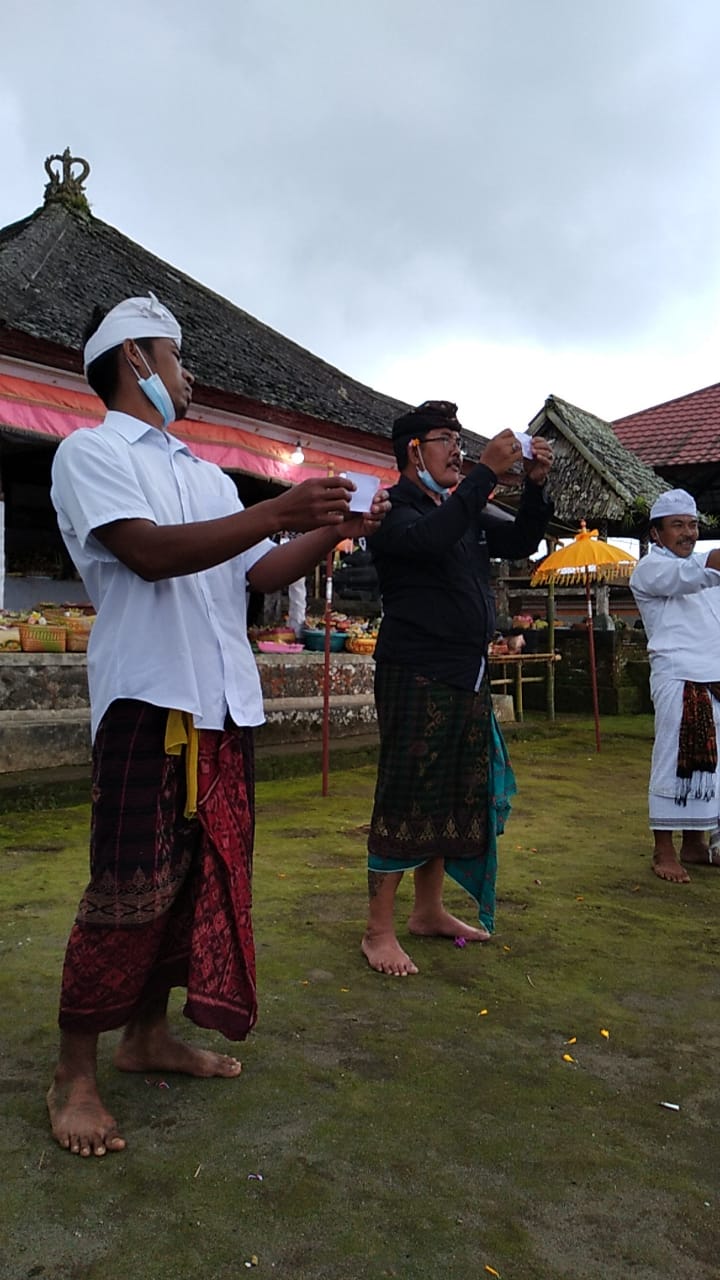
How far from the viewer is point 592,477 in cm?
1594

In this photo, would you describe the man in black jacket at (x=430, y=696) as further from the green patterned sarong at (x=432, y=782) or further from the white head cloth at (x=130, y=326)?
the white head cloth at (x=130, y=326)

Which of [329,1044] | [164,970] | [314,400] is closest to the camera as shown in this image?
[164,970]

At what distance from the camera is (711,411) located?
1967 cm

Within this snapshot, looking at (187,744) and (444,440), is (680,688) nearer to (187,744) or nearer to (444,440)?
(444,440)

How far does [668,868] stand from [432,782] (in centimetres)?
184

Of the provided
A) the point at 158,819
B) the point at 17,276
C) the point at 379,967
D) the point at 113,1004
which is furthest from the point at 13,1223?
the point at 17,276

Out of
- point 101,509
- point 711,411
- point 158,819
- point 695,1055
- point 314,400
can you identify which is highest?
point 711,411

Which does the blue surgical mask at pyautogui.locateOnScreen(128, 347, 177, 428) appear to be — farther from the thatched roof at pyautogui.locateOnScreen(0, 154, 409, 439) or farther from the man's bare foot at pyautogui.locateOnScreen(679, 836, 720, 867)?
the thatched roof at pyautogui.locateOnScreen(0, 154, 409, 439)

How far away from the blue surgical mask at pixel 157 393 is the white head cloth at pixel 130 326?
0.15 ft

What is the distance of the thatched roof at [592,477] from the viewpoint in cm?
1517

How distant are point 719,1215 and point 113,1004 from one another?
1247 millimetres

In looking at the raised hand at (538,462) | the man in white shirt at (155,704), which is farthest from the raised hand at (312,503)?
the raised hand at (538,462)

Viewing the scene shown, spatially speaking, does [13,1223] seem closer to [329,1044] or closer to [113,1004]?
[113,1004]

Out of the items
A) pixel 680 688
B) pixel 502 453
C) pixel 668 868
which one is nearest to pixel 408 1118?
pixel 502 453
